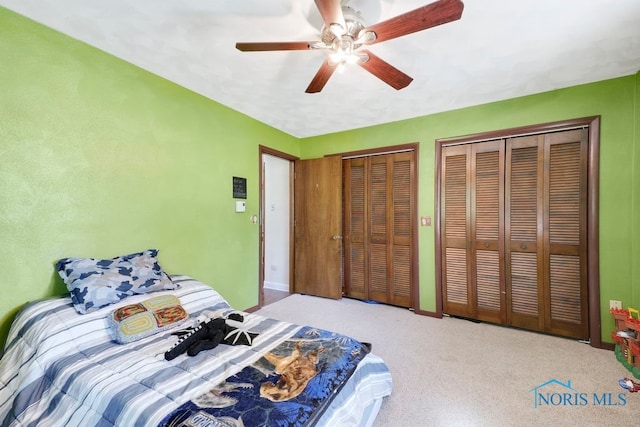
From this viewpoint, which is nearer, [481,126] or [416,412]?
[416,412]

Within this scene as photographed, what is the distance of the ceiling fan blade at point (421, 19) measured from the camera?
3.79ft

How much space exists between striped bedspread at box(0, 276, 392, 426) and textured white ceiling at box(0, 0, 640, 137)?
1.83 m

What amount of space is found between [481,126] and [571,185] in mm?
1030

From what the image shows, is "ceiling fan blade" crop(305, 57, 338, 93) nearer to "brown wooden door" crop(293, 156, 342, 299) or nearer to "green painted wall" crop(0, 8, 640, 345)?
"green painted wall" crop(0, 8, 640, 345)

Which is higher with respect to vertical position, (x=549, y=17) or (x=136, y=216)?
(x=549, y=17)

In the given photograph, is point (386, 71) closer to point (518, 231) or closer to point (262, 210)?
point (518, 231)

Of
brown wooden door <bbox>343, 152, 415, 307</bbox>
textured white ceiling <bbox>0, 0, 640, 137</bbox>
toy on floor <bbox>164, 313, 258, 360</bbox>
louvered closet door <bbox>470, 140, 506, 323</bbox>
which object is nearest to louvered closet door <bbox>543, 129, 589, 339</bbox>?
louvered closet door <bbox>470, 140, 506, 323</bbox>

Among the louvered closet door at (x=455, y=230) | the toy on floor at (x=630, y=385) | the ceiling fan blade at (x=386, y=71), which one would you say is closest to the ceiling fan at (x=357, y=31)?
the ceiling fan blade at (x=386, y=71)

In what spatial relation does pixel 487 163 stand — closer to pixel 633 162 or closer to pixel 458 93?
pixel 458 93

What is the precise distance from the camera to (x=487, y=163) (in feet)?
9.45

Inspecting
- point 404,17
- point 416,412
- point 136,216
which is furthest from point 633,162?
point 136,216

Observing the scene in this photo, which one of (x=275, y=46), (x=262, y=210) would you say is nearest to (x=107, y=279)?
(x=275, y=46)

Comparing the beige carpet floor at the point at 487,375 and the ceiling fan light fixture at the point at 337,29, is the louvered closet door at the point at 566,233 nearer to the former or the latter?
the beige carpet floor at the point at 487,375

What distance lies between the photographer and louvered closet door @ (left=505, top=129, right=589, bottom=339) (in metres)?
2.48
